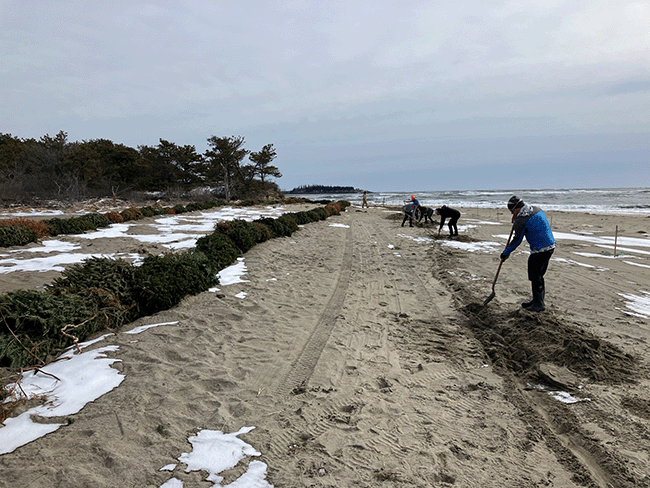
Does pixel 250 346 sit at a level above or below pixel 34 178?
below

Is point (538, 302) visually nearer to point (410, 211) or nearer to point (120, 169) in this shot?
point (410, 211)

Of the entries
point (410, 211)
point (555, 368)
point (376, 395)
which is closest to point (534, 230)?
point (555, 368)

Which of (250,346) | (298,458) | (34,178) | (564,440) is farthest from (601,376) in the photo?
(34,178)

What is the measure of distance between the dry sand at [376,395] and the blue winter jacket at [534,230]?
1.11m

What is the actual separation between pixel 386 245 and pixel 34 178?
34273 mm

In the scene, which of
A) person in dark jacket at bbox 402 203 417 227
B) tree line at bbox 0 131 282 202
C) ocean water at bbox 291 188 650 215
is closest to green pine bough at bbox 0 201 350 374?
person in dark jacket at bbox 402 203 417 227

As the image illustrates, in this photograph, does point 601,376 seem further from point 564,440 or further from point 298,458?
A: point 298,458

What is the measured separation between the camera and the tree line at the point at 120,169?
31125 millimetres

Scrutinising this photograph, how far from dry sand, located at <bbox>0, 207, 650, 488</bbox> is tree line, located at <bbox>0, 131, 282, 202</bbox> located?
32013 millimetres

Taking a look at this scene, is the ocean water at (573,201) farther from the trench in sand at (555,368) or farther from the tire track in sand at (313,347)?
the tire track in sand at (313,347)

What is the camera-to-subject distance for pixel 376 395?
11.6 ft

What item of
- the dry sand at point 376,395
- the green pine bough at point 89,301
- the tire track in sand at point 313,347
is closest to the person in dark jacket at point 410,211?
the tire track in sand at point 313,347

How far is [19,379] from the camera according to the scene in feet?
10.1

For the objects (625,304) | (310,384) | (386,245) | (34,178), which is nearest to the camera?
(310,384)
